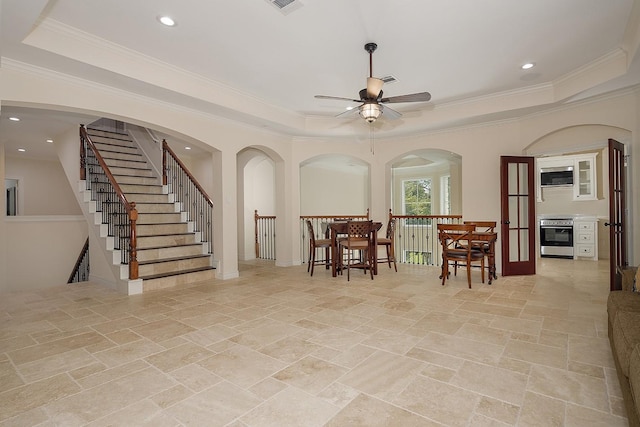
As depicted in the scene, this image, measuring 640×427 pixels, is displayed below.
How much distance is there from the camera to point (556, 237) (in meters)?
7.95

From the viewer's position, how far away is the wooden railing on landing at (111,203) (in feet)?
16.1

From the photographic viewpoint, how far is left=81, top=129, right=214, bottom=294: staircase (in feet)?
17.0

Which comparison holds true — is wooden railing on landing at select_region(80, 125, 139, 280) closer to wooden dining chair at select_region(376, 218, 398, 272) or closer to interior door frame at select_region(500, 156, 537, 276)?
wooden dining chair at select_region(376, 218, 398, 272)

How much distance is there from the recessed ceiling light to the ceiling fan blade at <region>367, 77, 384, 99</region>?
2057mm

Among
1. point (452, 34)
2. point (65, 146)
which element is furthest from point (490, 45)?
point (65, 146)

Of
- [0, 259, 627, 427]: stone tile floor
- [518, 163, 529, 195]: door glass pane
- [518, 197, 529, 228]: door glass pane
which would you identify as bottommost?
[0, 259, 627, 427]: stone tile floor

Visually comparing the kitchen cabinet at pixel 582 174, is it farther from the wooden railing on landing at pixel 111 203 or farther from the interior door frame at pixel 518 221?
the wooden railing on landing at pixel 111 203

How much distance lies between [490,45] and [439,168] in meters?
7.94

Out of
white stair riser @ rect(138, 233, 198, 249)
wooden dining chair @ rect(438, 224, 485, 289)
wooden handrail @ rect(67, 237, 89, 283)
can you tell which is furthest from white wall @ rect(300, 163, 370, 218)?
wooden handrail @ rect(67, 237, 89, 283)

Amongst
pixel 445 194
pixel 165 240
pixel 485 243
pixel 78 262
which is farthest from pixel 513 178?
pixel 78 262

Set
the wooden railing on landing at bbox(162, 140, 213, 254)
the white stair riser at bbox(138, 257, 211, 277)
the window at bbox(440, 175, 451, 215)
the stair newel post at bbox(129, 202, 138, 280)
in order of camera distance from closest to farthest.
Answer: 1. the stair newel post at bbox(129, 202, 138, 280)
2. the white stair riser at bbox(138, 257, 211, 277)
3. the wooden railing on landing at bbox(162, 140, 213, 254)
4. the window at bbox(440, 175, 451, 215)

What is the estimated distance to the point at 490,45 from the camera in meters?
3.75

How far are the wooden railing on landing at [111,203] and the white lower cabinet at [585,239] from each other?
9.23 meters

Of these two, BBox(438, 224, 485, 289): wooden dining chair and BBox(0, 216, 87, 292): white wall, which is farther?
BBox(0, 216, 87, 292): white wall
